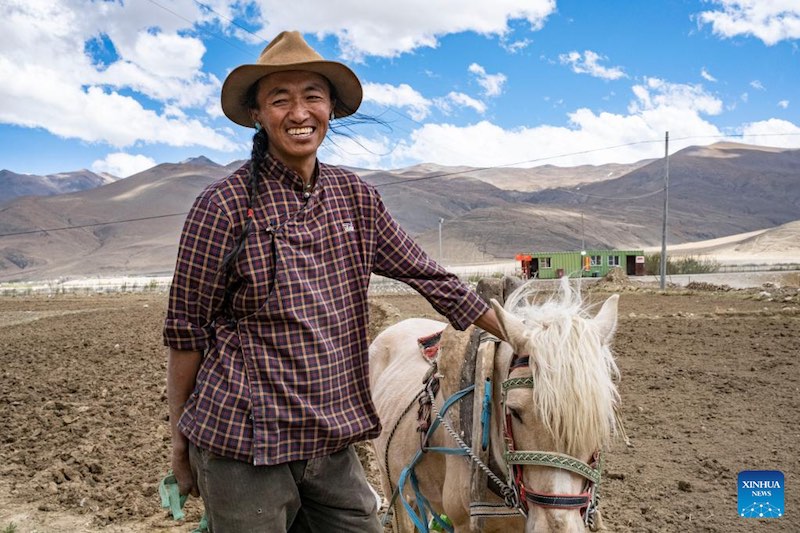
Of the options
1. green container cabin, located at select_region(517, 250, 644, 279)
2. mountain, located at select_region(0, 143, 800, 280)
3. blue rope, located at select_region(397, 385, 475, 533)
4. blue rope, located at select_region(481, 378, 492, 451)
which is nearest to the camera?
blue rope, located at select_region(481, 378, 492, 451)

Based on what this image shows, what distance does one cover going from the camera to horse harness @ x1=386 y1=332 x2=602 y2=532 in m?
2.11

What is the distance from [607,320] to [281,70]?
61.3 inches

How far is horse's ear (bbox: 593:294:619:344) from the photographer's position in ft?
8.02

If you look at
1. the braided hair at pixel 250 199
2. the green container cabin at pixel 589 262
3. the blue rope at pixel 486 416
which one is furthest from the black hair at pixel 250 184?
the green container cabin at pixel 589 262

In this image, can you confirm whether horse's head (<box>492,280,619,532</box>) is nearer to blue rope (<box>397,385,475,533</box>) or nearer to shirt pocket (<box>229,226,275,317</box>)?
blue rope (<box>397,385,475,533</box>)

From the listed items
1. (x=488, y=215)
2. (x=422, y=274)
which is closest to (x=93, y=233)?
(x=488, y=215)

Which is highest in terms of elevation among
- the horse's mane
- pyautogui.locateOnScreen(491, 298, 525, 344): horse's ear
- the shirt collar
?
the shirt collar

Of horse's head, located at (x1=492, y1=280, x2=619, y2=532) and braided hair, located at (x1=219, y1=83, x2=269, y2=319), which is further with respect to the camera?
horse's head, located at (x1=492, y1=280, x2=619, y2=532)

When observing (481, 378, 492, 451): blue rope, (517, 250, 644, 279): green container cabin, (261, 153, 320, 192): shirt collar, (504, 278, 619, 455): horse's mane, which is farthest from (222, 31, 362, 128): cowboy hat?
(517, 250, 644, 279): green container cabin

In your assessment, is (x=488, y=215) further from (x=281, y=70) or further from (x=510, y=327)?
(x=281, y=70)

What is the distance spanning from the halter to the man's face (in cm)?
110

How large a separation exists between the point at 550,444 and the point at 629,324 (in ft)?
46.1

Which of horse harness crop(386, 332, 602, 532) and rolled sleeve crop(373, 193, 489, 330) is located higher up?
rolled sleeve crop(373, 193, 489, 330)

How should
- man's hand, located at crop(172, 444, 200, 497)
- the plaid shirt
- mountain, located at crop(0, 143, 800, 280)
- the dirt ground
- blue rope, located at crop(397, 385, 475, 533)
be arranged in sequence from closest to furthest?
1. the plaid shirt
2. man's hand, located at crop(172, 444, 200, 497)
3. blue rope, located at crop(397, 385, 475, 533)
4. the dirt ground
5. mountain, located at crop(0, 143, 800, 280)
